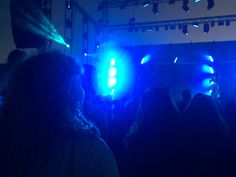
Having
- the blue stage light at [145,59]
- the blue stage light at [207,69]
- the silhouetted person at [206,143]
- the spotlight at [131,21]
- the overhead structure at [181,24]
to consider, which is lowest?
the silhouetted person at [206,143]

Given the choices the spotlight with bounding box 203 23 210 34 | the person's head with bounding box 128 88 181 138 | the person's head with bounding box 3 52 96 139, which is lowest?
the person's head with bounding box 128 88 181 138

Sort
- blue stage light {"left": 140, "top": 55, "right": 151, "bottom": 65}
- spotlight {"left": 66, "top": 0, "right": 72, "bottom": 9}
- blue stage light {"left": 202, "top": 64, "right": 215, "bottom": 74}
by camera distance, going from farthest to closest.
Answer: blue stage light {"left": 140, "top": 55, "right": 151, "bottom": 65}
blue stage light {"left": 202, "top": 64, "right": 215, "bottom": 74}
spotlight {"left": 66, "top": 0, "right": 72, "bottom": 9}

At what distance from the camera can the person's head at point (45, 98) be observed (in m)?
0.96

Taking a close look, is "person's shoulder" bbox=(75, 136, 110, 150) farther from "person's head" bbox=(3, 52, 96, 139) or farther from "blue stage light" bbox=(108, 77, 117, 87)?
"blue stage light" bbox=(108, 77, 117, 87)

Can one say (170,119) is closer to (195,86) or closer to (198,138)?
(198,138)

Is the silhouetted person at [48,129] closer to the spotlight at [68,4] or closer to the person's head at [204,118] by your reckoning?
the person's head at [204,118]

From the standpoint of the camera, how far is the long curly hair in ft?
3.12

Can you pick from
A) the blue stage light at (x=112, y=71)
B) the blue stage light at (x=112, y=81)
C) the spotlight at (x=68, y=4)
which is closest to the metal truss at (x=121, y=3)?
the spotlight at (x=68, y=4)

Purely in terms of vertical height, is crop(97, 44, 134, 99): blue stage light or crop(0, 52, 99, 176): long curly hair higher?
crop(97, 44, 134, 99): blue stage light

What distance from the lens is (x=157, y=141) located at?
2.16m

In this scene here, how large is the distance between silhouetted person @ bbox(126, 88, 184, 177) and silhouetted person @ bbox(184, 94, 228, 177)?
16cm

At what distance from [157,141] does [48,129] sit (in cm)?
134

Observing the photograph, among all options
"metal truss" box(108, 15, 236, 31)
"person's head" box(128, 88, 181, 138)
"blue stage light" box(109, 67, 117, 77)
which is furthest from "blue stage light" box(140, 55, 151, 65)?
"person's head" box(128, 88, 181, 138)

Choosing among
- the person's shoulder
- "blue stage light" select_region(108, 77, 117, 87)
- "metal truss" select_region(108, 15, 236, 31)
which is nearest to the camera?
the person's shoulder
